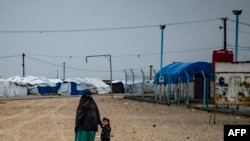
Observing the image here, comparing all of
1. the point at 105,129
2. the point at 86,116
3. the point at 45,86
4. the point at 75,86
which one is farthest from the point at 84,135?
the point at 45,86

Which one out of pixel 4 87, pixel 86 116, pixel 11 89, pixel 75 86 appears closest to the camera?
pixel 86 116

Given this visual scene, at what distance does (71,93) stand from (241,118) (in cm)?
4112

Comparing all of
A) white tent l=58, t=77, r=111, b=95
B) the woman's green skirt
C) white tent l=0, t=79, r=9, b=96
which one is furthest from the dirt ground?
white tent l=58, t=77, r=111, b=95

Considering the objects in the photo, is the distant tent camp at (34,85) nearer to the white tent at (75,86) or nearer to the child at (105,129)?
the white tent at (75,86)

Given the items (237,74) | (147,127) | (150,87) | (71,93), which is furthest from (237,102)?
(150,87)

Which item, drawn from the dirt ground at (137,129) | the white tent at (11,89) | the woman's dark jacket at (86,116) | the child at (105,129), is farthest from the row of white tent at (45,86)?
the woman's dark jacket at (86,116)

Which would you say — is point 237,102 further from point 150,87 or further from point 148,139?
point 150,87

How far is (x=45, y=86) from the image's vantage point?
6353 centimetres

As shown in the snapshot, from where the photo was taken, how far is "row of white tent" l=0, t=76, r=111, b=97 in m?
58.8

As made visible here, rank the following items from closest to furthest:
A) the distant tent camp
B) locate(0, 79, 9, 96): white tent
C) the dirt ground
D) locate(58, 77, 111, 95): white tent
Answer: the dirt ground → locate(0, 79, 9, 96): white tent → the distant tent camp → locate(58, 77, 111, 95): white tent

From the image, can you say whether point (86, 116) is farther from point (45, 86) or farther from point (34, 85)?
point (45, 86)

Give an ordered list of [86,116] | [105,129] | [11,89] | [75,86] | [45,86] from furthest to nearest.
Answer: [45,86]
[75,86]
[11,89]
[105,129]
[86,116]

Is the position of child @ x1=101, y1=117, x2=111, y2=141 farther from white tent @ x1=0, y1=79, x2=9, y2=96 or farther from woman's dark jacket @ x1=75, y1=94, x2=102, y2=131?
white tent @ x1=0, y1=79, x2=9, y2=96

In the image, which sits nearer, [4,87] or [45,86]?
[4,87]
